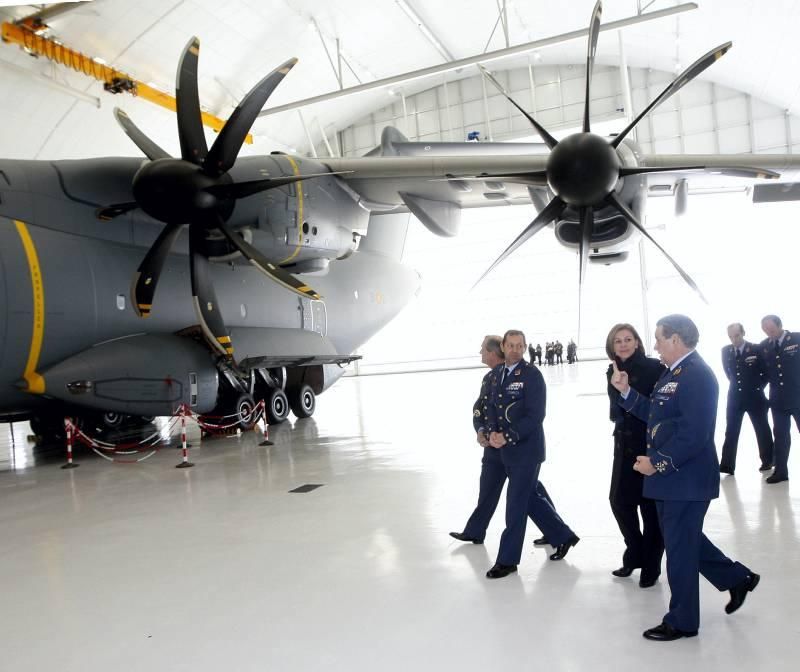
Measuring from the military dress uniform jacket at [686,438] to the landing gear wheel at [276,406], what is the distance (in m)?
10.7

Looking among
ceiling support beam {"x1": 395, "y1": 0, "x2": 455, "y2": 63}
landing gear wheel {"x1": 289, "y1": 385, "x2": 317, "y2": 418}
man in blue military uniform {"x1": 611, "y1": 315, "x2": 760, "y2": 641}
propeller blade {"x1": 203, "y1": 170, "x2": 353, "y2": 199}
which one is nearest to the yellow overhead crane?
ceiling support beam {"x1": 395, "y1": 0, "x2": 455, "y2": 63}

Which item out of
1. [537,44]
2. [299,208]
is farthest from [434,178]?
[537,44]

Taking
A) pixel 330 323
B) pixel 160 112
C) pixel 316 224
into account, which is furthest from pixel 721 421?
pixel 160 112

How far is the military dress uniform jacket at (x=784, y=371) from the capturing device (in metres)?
6.25

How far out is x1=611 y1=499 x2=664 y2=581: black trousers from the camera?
152 inches

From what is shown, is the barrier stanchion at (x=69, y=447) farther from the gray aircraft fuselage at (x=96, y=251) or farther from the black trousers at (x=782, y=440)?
the black trousers at (x=782, y=440)

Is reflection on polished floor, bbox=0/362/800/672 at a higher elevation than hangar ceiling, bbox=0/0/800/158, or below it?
below

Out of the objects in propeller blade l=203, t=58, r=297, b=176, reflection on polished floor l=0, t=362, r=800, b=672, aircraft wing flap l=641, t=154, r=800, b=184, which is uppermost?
propeller blade l=203, t=58, r=297, b=176

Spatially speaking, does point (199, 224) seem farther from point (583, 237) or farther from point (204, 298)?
point (583, 237)

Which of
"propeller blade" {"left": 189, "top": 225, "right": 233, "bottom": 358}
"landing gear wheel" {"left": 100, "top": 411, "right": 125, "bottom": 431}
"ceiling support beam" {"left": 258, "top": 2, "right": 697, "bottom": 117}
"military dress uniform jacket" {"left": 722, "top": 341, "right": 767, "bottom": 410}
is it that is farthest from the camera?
"ceiling support beam" {"left": 258, "top": 2, "right": 697, "bottom": 117}

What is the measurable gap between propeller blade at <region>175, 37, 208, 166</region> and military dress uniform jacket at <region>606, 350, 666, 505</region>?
270 inches

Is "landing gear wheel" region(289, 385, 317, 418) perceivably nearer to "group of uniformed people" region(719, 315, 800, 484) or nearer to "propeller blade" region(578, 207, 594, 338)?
"propeller blade" region(578, 207, 594, 338)

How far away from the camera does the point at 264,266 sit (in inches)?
339

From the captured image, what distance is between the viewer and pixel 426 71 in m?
17.1
